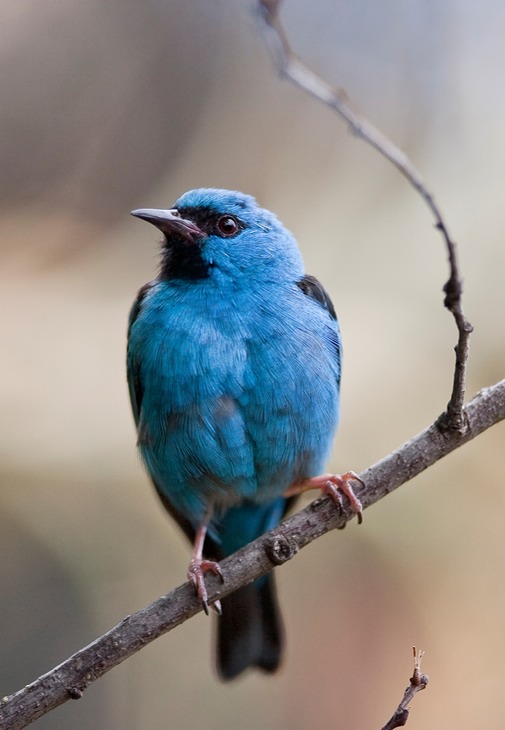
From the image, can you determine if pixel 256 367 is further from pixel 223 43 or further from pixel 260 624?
pixel 223 43

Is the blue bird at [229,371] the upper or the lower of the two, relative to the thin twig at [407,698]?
upper

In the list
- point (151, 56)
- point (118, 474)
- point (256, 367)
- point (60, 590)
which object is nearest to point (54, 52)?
point (151, 56)

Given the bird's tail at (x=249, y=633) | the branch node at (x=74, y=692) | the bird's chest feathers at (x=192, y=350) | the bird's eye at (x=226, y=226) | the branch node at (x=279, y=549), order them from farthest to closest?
1. the bird's tail at (x=249, y=633)
2. the bird's eye at (x=226, y=226)
3. the bird's chest feathers at (x=192, y=350)
4. the branch node at (x=279, y=549)
5. the branch node at (x=74, y=692)

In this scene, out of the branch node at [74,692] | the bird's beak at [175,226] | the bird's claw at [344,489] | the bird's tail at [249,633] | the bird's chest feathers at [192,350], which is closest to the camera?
the branch node at [74,692]

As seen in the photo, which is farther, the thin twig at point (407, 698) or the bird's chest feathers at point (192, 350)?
the bird's chest feathers at point (192, 350)

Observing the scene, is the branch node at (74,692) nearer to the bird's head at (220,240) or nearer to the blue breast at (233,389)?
the blue breast at (233,389)

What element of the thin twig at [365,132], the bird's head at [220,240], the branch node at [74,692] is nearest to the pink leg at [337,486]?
the thin twig at [365,132]

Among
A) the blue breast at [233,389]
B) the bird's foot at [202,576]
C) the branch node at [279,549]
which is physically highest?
the blue breast at [233,389]

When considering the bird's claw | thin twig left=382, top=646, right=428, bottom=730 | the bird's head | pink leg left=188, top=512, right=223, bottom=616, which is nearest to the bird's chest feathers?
the bird's head
